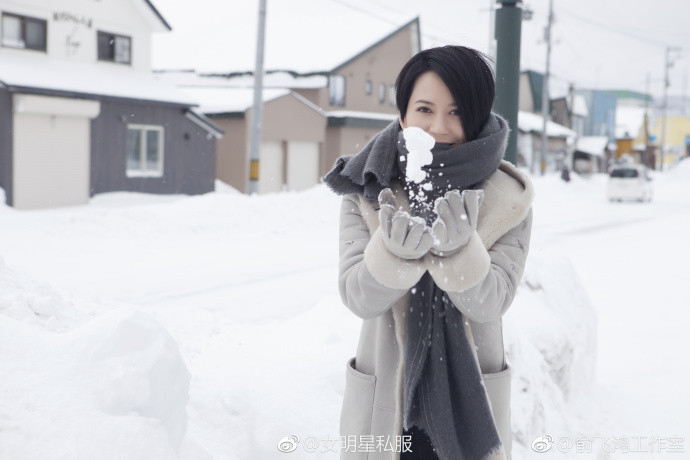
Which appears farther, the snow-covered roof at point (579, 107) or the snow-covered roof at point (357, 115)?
the snow-covered roof at point (579, 107)

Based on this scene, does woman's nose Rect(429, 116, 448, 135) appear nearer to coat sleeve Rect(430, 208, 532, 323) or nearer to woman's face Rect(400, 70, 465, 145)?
woman's face Rect(400, 70, 465, 145)

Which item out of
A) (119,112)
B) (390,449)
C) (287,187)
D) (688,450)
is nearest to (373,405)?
(390,449)

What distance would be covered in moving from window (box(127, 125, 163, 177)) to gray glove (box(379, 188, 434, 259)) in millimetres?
20358

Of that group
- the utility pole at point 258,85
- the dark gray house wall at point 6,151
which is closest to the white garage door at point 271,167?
the utility pole at point 258,85

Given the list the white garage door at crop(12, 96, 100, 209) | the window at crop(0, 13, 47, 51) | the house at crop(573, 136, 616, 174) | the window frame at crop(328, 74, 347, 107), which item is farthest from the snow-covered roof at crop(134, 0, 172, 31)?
the house at crop(573, 136, 616, 174)

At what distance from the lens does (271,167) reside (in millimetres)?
26641

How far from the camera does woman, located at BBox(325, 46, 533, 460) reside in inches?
74.0

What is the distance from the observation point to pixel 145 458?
2.21m

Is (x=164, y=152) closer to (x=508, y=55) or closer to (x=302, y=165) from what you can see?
(x=302, y=165)

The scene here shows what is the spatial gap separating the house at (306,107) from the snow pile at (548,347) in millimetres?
20601

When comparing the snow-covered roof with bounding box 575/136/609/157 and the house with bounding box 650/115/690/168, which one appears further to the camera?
the house with bounding box 650/115/690/168

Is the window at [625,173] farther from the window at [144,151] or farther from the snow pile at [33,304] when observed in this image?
the snow pile at [33,304]

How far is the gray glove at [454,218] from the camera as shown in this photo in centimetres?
162

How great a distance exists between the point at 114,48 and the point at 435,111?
69.5ft
